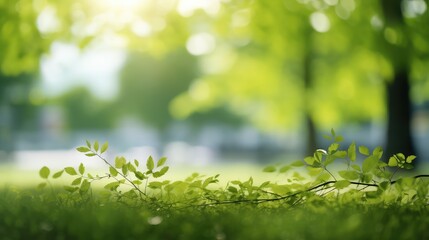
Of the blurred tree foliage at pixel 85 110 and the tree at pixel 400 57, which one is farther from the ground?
the tree at pixel 400 57

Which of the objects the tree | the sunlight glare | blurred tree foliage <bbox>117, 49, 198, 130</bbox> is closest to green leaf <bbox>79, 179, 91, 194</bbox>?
the tree

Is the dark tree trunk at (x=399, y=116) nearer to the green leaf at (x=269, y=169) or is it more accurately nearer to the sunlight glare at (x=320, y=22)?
the sunlight glare at (x=320, y=22)

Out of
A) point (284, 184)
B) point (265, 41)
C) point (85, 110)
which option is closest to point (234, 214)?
point (284, 184)

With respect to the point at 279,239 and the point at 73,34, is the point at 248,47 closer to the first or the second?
the point at 73,34

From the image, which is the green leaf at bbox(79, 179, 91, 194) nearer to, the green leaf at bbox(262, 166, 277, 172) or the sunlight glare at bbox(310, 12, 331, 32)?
the green leaf at bbox(262, 166, 277, 172)

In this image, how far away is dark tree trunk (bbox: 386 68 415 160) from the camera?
12891mm

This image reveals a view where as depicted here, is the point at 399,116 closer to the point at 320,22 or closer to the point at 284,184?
the point at 320,22

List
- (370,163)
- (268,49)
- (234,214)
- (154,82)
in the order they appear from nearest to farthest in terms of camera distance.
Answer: (234,214)
(370,163)
(268,49)
(154,82)

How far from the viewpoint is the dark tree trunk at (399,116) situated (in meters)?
12.9

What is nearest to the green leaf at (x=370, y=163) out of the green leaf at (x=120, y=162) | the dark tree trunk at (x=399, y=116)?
the green leaf at (x=120, y=162)

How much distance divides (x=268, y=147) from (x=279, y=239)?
177ft

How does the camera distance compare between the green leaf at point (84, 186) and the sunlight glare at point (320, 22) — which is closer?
the green leaf at point (84, 186)

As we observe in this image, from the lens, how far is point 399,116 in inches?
511

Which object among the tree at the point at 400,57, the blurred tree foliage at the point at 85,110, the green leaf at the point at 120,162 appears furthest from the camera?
the blurred tree foliage at the point at 85,110
